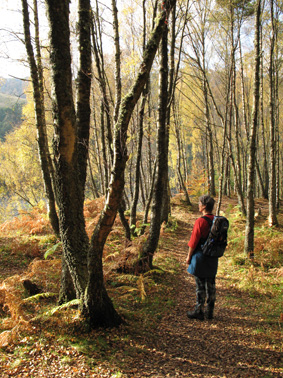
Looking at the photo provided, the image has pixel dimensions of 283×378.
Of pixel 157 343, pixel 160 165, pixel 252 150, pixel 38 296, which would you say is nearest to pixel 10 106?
pixel 160 165

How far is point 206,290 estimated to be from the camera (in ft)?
13.3

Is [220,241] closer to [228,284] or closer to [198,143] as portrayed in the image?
[228,284]

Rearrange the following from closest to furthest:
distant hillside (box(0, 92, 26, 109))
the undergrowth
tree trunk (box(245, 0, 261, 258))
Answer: the undergrowth < tree trunk (box(245, 0, 261, 258)) < distant hillside (box(0, 92, 26, 109))

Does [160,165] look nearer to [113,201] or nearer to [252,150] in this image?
[252,150]

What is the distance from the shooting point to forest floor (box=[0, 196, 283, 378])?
2727 mm

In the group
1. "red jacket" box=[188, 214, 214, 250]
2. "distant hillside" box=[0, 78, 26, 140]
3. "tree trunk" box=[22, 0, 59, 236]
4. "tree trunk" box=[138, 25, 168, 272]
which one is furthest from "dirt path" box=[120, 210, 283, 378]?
"distant hillside" box=[0, 78, 26, 140]

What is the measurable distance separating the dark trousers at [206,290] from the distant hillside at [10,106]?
239 inches

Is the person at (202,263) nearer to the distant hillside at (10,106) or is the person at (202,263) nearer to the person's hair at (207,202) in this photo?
the person's hair at (207,202)

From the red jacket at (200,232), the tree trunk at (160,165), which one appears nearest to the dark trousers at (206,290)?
the red jacket at (200,232)

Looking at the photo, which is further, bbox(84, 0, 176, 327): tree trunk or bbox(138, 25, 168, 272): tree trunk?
bbox(138, 25, 168, 272): tree trunk

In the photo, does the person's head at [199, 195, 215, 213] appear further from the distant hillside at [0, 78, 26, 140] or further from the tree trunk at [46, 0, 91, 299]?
the distant hillside at [0, 78, 26, 140]

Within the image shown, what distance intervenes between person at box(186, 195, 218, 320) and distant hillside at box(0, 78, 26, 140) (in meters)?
5.45

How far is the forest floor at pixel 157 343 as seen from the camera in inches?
107

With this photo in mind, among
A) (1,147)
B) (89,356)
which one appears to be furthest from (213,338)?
(1,147)
